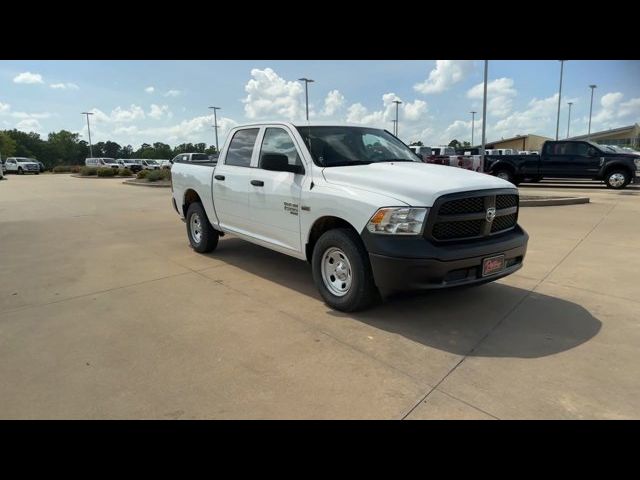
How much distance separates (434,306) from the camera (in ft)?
15.0

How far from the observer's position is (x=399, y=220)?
3.83m

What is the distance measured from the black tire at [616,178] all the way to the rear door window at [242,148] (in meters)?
16.5

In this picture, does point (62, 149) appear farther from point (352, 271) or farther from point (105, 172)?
point (352, 271)

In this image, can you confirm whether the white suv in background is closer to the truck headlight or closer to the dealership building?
the truck headlight

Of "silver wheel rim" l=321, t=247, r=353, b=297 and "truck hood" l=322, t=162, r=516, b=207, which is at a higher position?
"truck hood" l=322, t=162, r=516, b=207

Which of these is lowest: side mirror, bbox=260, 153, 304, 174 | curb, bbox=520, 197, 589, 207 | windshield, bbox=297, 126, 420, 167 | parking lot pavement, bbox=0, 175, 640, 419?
parking lot pavement, bbox=0, 175, 640, 419

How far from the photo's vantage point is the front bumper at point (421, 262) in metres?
3.73

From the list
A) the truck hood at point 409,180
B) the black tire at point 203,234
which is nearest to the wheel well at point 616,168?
the truck hood at point 409,180

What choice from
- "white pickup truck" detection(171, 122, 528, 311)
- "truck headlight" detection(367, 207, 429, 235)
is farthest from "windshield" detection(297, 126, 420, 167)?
"truck headlight" detection(367, 207, 429, 235)

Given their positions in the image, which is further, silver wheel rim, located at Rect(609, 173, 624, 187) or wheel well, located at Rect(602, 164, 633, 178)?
silver wheel rim, located at Rect(609, 173, 624, 187)

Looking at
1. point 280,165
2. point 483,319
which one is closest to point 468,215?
point 483,319

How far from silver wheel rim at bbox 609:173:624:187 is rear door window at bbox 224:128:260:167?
1659cm

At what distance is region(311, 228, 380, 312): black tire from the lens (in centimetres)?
408
